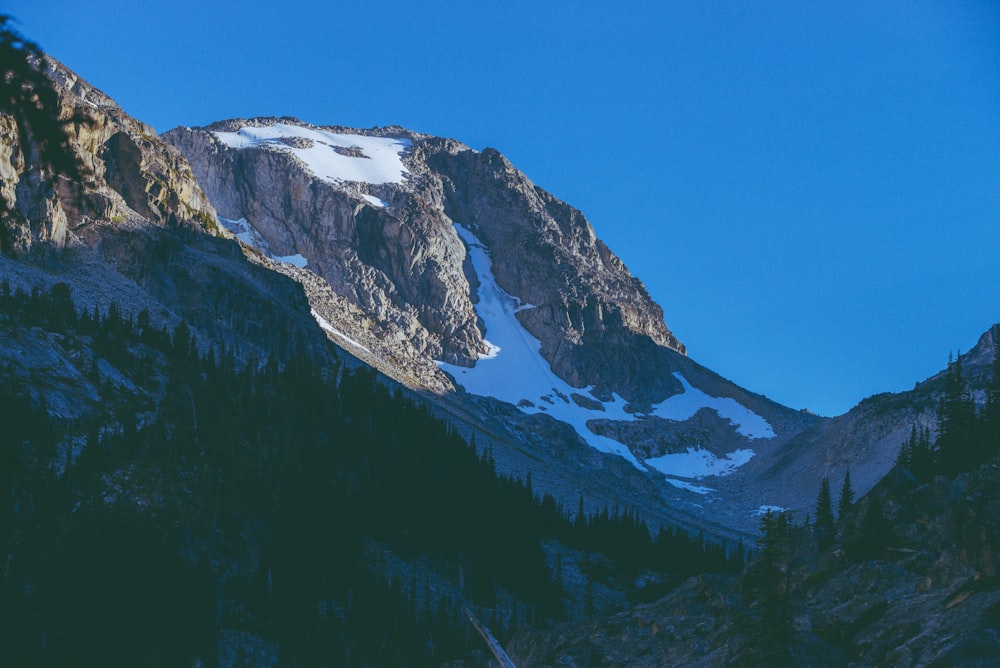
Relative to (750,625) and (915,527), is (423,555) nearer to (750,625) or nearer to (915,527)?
(915,527)

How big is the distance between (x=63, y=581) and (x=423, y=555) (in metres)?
44.7

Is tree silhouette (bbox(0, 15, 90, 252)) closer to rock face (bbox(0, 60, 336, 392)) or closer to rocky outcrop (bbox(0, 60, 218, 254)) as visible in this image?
rock face (bbox(0, 60, 336, 392))

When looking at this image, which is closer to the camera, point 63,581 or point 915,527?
point 915,527

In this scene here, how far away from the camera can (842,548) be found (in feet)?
161

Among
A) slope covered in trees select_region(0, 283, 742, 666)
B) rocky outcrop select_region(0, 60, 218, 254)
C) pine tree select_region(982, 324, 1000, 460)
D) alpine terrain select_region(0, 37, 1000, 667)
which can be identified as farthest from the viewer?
rocky outcrop select_region(0, 60, 218, 254)

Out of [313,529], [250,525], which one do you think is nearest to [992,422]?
[313,529]

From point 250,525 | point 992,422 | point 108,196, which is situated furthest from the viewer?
point 108,196

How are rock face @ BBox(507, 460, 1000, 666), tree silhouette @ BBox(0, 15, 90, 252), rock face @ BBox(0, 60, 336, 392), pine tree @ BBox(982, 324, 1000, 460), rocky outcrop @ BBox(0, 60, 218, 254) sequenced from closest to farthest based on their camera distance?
tree silhouette @ BBox(0, 15, 90, 252)
rock face @ BBox(507, 460, 1000, 666)
pine tree @ BBox(982, 324, 1000, 460)
rock face @ BBox(0, 60, 336, 392)
rocky outcrop @ BBox(0, 60, 218, 254)

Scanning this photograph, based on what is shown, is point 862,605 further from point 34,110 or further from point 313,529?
point 313,529

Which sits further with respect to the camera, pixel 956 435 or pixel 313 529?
pixel 313 529

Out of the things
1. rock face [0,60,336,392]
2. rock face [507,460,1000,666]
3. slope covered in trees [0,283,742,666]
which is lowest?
rock face [507,460,1000,666]

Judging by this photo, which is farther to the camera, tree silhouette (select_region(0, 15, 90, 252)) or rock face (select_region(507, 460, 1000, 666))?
rock face (select_region(507, 460, 1000, 666))

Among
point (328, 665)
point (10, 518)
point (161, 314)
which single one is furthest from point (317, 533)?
point (161, 314)

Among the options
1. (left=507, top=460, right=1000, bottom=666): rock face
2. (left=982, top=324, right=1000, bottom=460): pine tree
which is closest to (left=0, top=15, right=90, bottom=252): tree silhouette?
(left=507, top=460, right=1000, bottom=666): rock face
